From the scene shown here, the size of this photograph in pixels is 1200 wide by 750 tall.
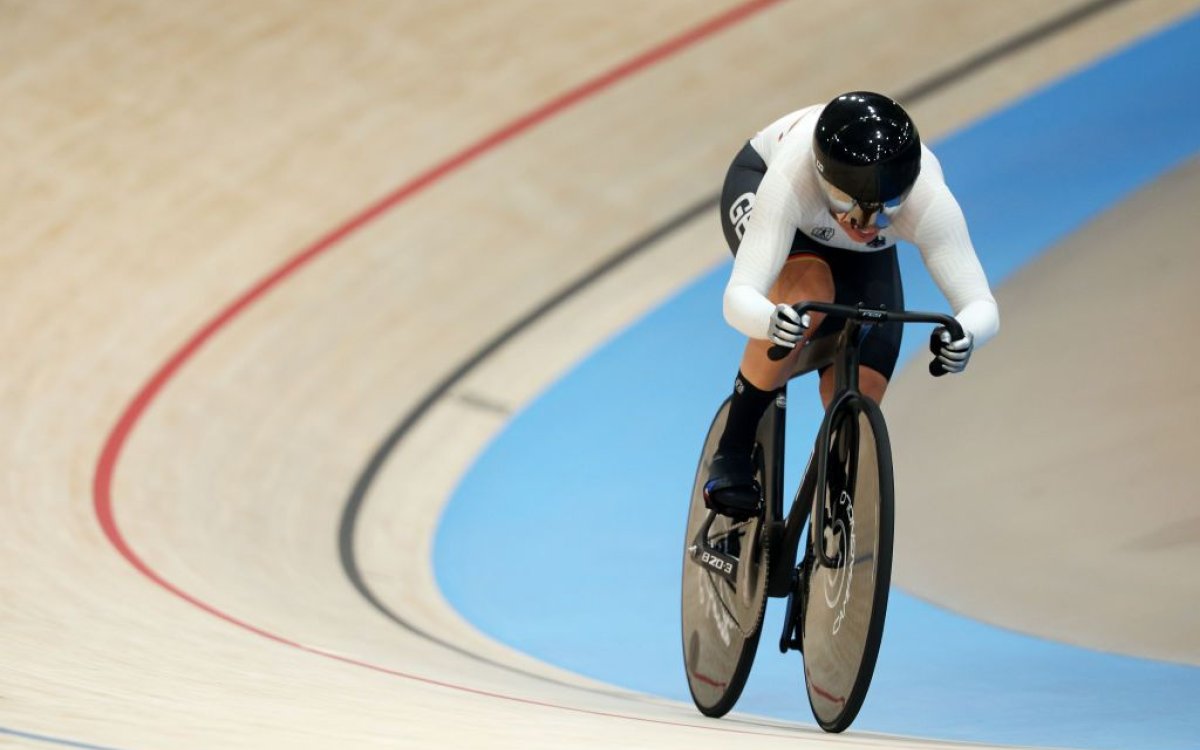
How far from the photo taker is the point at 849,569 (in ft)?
7.22

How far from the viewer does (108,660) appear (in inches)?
83.5

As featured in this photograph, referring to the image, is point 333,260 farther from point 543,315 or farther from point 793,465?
point 793,465

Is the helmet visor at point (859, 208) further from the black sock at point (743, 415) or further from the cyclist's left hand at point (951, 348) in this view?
the black sock at point (743, 415)

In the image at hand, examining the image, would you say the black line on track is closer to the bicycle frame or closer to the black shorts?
the bicycle frame

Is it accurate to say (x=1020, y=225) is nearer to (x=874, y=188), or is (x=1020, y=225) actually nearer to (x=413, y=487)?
(x=413, y=487)

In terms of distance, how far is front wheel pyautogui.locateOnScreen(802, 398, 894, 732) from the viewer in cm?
207

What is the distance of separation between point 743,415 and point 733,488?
0.47 ft

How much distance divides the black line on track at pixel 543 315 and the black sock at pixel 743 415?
26.1 inches

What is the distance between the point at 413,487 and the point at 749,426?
1.82 meters

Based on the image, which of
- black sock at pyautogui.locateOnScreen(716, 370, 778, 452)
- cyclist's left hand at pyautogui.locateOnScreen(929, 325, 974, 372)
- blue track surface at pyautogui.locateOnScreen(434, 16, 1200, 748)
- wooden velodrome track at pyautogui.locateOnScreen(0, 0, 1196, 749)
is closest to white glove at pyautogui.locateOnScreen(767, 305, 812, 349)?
cyclist's left hand at pyautogui.locateOnScreen(929, 325, 974, 372)

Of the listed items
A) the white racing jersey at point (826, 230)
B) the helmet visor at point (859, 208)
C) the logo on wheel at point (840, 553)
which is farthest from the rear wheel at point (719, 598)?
the helmet visor at point (859, 208)

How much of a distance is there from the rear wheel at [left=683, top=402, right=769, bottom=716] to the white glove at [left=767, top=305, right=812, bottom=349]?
536mm

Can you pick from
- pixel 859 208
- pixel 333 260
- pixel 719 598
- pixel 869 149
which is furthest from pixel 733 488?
pixel 333 260

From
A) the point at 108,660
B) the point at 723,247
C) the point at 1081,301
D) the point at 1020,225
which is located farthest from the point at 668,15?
the point at 108,660
